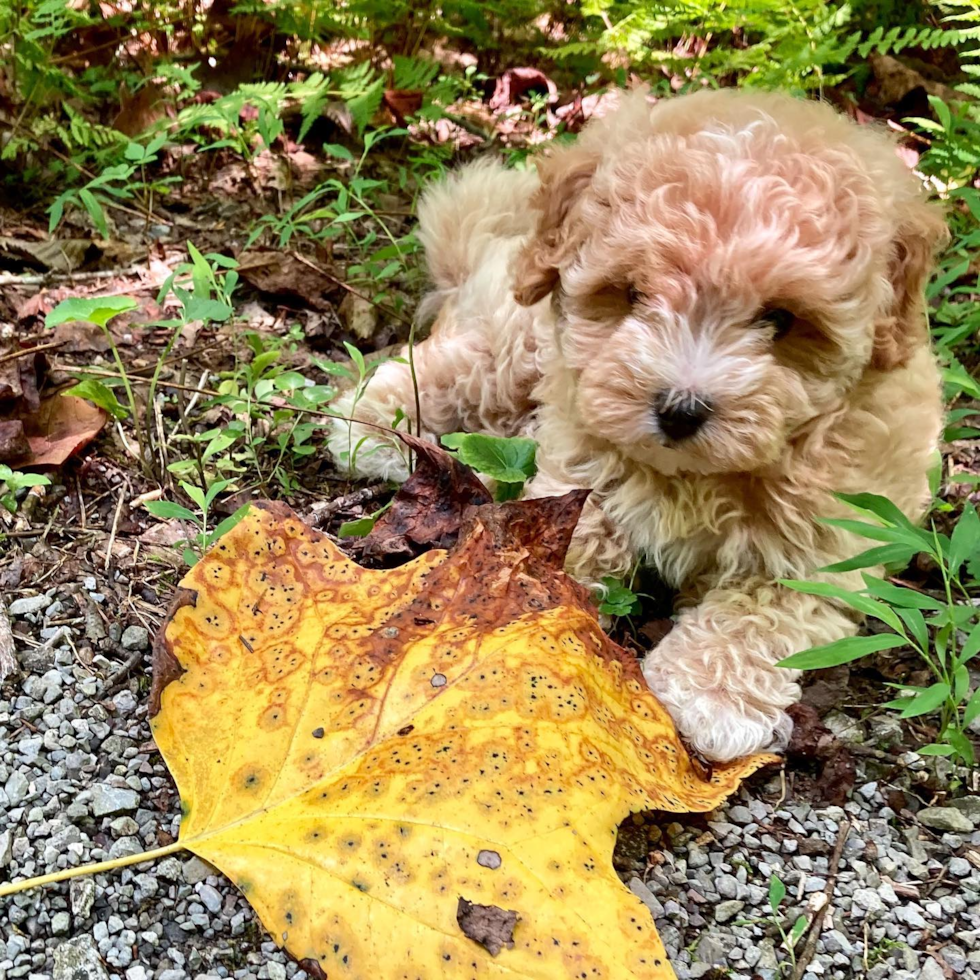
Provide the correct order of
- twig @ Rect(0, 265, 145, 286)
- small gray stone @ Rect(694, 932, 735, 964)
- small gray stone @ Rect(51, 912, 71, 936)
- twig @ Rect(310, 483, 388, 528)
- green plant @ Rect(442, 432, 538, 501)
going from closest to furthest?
small gray stone @ Rect(51, 912, 71, 936)
small gray stone @ Rect(694, 932, 735, 964)
green plant @ Rect(442, 432, 538, 501)
twig @ Rect(310, 483, 388, 528)
twig @ Rect(0, 265, 145, 286)

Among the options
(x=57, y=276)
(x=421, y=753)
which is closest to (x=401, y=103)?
(x=57, y=276)

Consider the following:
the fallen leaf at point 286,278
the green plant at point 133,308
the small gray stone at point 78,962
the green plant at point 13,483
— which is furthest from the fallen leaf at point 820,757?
→ the fallen leaf at point 286,278

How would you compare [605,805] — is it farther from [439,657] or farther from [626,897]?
[439,657]

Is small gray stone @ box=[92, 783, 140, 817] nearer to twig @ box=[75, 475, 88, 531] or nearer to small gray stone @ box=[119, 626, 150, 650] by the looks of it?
small gray stone @ box=[119, 626, 150, 650]

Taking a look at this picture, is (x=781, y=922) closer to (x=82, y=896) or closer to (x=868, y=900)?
(x=868, y=900)

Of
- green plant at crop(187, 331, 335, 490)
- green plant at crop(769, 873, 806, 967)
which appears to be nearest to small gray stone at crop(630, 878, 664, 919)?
green plant at crop(769, 873, 806, 967)

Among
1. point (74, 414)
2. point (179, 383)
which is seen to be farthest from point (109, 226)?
point (74, 414)
